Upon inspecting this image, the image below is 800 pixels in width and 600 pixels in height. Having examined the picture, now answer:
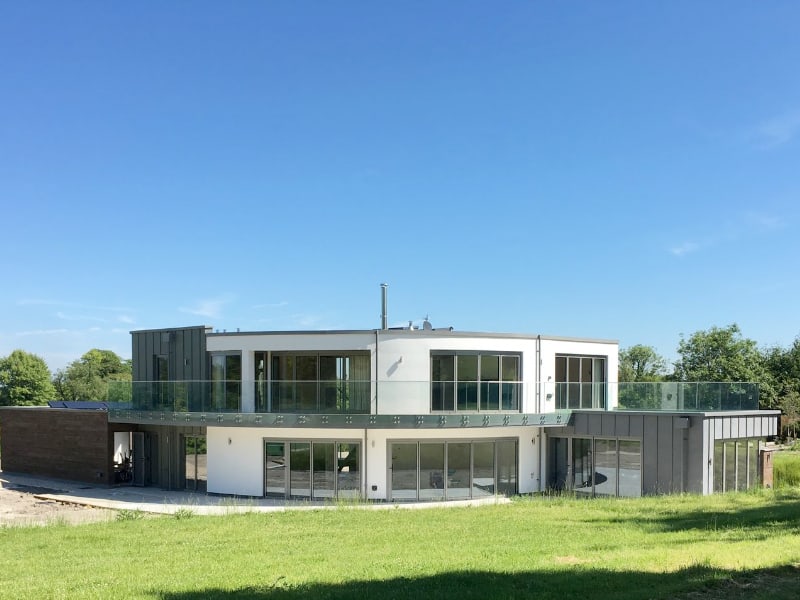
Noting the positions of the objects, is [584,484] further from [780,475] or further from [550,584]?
[550,584]

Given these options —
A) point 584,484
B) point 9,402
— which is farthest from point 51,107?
point 9,402

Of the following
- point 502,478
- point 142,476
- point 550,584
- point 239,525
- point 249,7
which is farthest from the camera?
point 142,476

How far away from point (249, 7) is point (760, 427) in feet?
75.5

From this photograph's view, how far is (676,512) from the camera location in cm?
1762

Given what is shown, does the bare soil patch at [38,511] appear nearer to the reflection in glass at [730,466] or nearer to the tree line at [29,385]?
the reflection in glass at [730,466]

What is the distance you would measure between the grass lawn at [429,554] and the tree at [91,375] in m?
55.2

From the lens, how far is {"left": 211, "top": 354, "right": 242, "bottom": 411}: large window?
2539 cm

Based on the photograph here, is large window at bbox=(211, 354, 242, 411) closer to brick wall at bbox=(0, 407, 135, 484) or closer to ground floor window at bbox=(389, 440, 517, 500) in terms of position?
brick wall at bbox=(0, 407, 135, 484)

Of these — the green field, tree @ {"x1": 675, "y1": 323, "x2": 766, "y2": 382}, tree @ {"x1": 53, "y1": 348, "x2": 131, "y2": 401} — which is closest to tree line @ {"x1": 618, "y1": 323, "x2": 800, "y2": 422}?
tree @ {"x1": 675, "y1": 323, "x2": 766, "y2": 382}

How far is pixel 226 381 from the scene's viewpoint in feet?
83.8

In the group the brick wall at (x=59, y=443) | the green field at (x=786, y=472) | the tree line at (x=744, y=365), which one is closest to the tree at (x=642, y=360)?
the tree line at (x=744, y=365)

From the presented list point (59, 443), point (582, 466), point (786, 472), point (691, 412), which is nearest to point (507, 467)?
point (582, 466)

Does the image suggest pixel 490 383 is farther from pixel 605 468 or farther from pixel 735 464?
pixel 735 464

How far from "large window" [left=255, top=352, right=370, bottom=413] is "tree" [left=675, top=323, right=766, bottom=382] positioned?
3515cm
